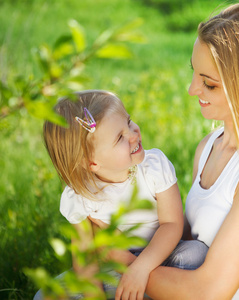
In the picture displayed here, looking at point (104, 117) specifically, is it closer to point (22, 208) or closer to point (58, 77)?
point (58, 77)

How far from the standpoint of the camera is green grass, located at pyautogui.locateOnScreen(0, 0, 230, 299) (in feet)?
8.54

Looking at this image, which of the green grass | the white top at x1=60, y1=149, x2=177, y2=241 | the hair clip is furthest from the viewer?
the green grass

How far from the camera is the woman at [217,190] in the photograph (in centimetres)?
162

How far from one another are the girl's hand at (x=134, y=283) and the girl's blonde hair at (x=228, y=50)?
0.63m

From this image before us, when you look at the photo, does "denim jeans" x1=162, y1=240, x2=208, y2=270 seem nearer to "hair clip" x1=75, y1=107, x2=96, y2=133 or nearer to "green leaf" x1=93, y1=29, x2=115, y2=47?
"hair clip" x1=75, y1=107, x2=96, y2=133

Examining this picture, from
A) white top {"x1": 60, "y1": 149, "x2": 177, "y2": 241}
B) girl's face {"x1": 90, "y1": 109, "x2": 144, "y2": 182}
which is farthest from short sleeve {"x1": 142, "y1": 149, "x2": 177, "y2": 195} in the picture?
girl's face {"x1": 90, "y1": 109, "x2": 144, "y2": 182}

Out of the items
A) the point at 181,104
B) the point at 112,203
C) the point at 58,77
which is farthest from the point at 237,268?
the point at 181,104

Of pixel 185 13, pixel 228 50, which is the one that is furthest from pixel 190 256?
pixel 185 13

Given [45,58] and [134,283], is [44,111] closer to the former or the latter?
[45,58]

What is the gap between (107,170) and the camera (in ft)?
6.59

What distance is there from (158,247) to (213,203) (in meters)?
0.27

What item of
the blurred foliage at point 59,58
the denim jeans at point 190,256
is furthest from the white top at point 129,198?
the blurred foliage at point 59,58

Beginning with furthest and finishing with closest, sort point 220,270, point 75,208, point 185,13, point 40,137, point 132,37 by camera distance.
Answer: point 185,13 → point 40,137 → point 75,208 → point 220,270 → point 132,37

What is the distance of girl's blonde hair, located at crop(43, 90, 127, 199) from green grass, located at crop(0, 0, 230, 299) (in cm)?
27
